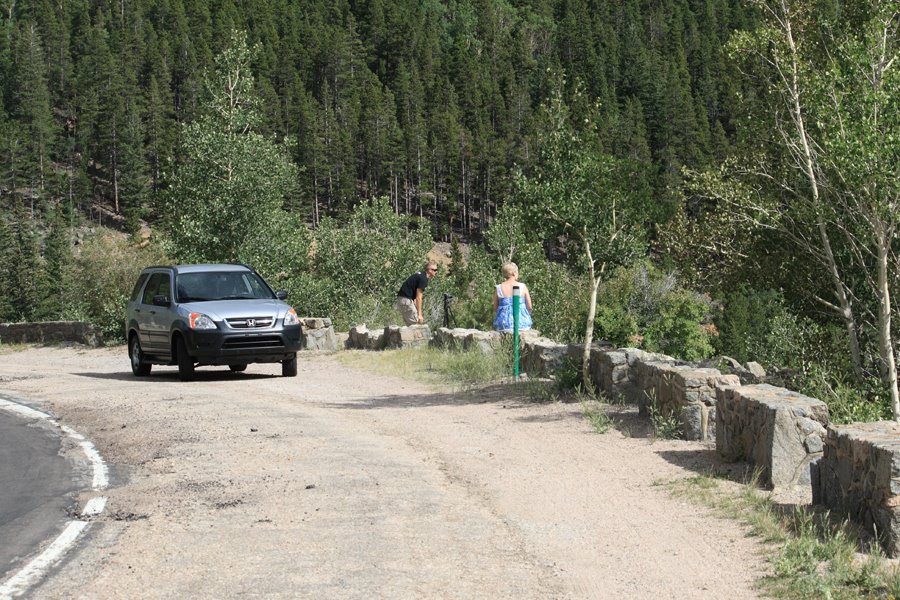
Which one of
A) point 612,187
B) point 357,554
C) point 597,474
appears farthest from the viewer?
point 612,187

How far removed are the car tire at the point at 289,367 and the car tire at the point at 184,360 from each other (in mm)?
1622

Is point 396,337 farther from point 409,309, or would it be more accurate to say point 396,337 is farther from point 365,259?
point 365,259

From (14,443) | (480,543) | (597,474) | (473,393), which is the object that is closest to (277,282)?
(473,393)

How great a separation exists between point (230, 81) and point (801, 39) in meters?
19.9

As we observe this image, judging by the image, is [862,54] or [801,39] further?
[801,39]

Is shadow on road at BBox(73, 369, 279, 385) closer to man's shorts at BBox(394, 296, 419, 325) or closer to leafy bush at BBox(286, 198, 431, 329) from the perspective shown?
man's shorts at BBox(394, 296, 419, 325)

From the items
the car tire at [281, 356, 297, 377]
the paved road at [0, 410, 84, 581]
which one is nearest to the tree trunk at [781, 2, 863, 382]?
Result: the car tire at [281, 356, 297, 377]

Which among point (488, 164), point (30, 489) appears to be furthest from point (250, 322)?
point (488, 164)

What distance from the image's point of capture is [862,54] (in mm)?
13891

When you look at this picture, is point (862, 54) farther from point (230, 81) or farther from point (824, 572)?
point (230, 81)

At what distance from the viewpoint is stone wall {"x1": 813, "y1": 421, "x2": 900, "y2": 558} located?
6.58 meters

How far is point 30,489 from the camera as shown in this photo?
30.2ft

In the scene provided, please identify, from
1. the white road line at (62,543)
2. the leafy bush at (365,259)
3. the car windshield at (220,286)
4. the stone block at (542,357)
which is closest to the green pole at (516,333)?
the stone block at (542,357)

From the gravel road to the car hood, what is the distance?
2.95 metres
